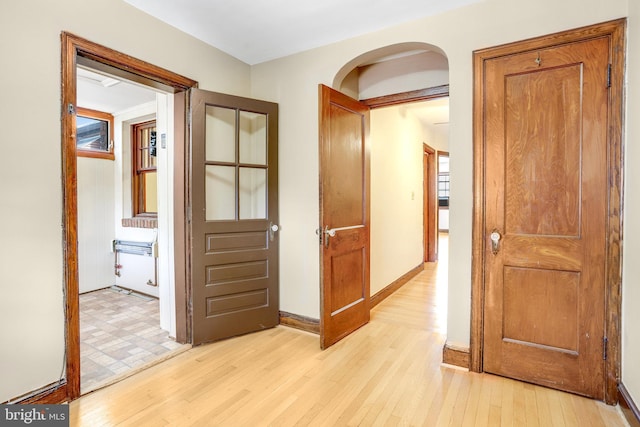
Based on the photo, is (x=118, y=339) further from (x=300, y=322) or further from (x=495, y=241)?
(x=495, y=241)

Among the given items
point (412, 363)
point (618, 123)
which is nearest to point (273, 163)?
point (412, 363)

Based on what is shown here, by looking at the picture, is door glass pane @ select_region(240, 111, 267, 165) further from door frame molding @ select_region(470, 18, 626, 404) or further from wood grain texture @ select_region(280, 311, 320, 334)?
door frame molding @ select_region(470, 18, 626, 404)

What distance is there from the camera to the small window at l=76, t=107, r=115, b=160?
434cm

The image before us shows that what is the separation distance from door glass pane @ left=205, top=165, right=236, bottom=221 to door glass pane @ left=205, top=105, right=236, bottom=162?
11 cm

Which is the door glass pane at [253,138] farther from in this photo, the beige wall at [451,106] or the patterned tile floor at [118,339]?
the patterned tile floor at [118,339]

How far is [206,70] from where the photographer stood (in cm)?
281

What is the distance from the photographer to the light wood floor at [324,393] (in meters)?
1.79

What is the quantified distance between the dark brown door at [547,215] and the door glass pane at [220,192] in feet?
6.79

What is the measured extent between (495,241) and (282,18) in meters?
2.26

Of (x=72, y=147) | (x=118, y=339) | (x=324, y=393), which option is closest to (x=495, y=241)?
(x=324, y=393)

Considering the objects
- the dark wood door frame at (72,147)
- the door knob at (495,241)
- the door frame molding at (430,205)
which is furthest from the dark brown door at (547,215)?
the door frame molding at (430,205)

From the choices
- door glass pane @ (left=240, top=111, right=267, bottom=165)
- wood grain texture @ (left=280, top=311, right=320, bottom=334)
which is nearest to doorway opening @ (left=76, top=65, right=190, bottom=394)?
door glass pane @ (left=240, top=111, right=267, bottom=165)

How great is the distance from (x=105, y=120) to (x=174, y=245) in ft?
9.54

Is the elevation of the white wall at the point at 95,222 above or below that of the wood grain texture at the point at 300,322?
above
